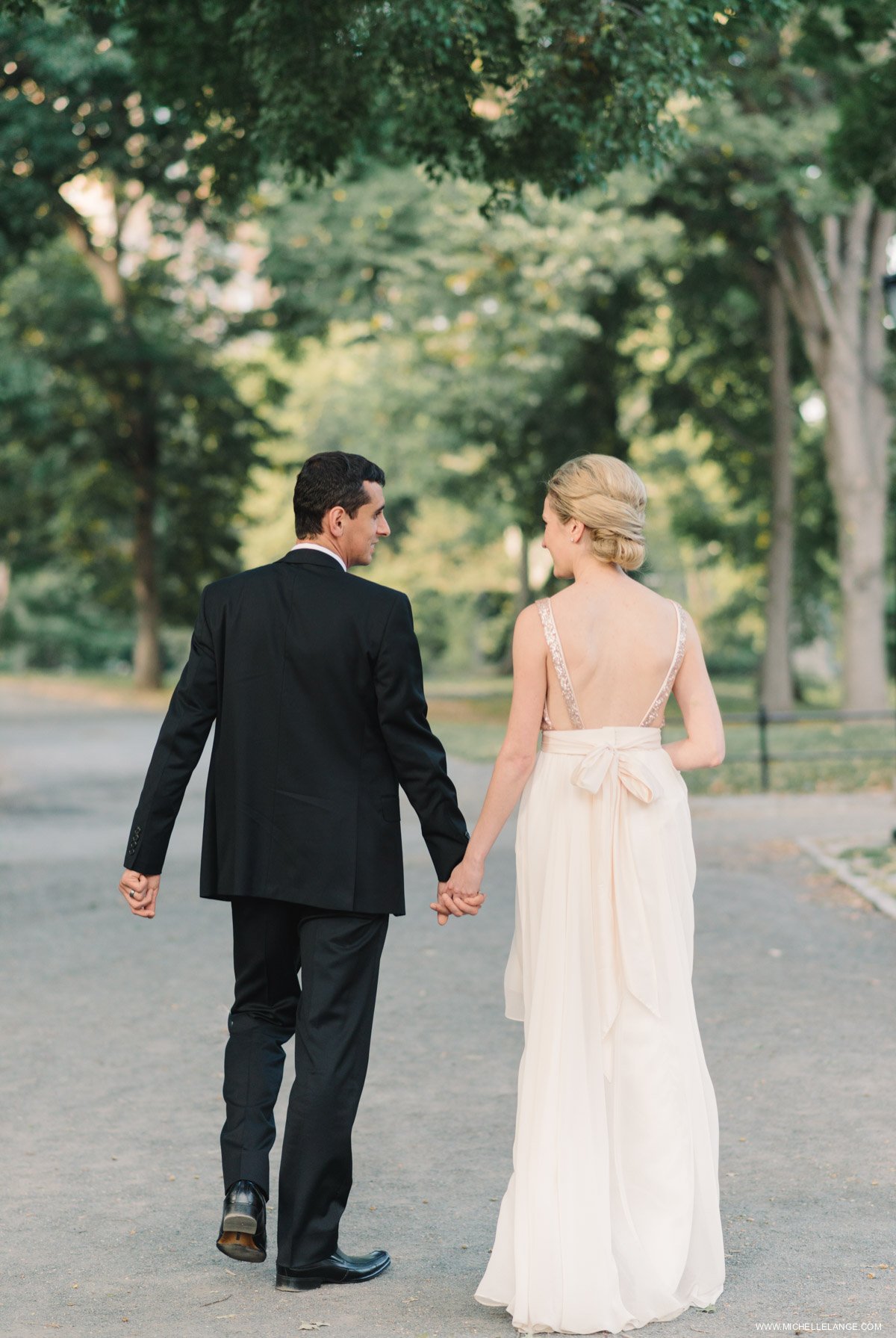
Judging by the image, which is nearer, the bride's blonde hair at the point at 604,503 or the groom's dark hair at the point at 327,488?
the bride's blonde hair at the point at 604,503

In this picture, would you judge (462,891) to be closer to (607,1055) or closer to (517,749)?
(517,749)

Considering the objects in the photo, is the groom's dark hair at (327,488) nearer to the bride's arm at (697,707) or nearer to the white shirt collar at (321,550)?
the white shirt collar at (321,550)

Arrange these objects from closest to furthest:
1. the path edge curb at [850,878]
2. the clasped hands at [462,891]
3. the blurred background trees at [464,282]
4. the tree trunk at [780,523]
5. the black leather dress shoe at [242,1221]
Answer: the clasped hands at [462,891] → the black leather dress shoe at [242,1221] → the path edge curb at [850,878] → the blurred background trees at [464,282] → the tree trunk at [780,523]

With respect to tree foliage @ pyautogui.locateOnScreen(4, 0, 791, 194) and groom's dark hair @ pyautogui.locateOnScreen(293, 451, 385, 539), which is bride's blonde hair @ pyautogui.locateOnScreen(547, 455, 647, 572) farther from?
tree foliage @ pyautogui.locateOnScreen(4, 0, 791, 194)

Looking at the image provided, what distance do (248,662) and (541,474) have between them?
2593cm

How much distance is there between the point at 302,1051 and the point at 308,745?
785 millimetres

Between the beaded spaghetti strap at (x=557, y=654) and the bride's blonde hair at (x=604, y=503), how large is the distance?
0.66ft

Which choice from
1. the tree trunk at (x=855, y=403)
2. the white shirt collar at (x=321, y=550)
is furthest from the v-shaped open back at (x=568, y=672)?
the tree trunk at (x=855, y=403)

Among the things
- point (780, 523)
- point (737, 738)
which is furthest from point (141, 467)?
point (737, 738)

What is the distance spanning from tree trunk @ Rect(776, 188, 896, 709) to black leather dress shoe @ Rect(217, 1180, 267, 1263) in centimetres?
2044

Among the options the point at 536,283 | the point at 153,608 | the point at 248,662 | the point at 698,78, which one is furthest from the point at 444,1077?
the point at 153,608

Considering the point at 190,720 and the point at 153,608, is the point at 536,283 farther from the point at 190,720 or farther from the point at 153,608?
the point at 190,720

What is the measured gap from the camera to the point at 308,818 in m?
4.20

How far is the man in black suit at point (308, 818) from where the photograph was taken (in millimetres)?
4145
